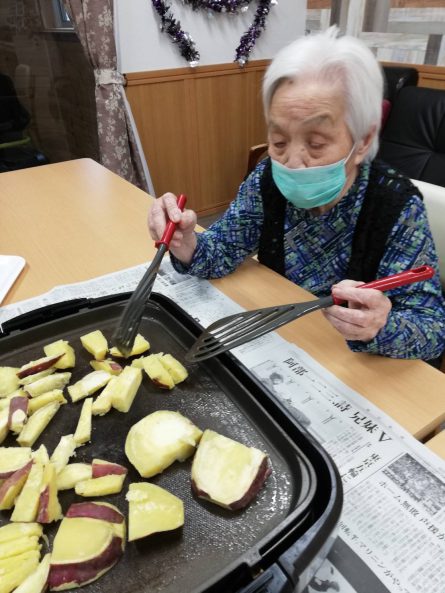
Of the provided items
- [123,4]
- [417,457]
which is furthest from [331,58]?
[123,4]

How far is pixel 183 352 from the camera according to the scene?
806 millimetres

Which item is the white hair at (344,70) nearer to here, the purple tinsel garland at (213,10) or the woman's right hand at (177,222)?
the woman's right hand at (177,222)

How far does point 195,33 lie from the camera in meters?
2.87

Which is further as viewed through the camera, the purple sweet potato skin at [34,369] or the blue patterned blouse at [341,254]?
the blue patterned blouse at [341,254]

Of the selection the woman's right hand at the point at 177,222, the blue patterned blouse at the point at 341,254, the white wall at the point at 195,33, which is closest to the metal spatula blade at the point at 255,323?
the blue patterned blouse at the point at 341,254

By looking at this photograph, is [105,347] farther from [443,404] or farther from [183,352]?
[443,404]

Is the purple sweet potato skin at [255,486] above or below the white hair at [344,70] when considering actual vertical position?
below

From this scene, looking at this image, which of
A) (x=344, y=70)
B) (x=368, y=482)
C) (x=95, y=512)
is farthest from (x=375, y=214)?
(x=95, y=512)

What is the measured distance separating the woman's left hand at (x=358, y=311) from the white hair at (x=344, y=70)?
1.24 feet

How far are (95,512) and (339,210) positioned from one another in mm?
814

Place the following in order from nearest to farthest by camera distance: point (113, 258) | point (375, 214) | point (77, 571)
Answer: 1. point (77, 571)
2. point (375, 214)
3. point (113, 258)

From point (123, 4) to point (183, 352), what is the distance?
2.59 m

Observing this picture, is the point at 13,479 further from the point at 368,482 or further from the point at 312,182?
the point at 312,182

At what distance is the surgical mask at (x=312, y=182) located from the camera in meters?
0.93
